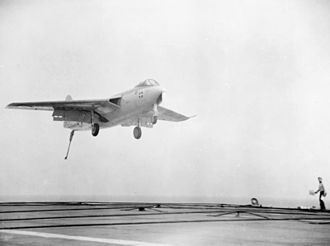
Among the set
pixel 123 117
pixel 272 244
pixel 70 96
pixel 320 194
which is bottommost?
pixel 272 244

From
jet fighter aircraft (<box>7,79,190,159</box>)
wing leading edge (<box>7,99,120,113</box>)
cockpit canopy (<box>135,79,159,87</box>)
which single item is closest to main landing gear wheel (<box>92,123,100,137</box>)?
jet fighter aircraft (<box>7,79,190,159</box>)

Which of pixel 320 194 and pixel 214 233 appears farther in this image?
pixel 320 194

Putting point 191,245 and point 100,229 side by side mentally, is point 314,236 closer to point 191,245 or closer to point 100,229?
point 191,245

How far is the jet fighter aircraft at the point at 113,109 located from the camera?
33.0 m

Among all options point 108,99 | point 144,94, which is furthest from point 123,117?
point 144,94

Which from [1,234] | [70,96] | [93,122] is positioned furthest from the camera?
[70,96]

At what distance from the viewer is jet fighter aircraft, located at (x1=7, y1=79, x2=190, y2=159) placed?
108 ft

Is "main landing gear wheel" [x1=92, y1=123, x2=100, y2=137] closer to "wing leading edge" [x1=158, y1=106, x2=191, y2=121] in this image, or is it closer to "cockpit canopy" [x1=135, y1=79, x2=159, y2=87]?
"wing leading edge" [x1=158, y1=106, x2=191, y2=121]

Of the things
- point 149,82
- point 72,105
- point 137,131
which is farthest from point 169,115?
point 149,82

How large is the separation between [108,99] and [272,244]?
29.4 meters

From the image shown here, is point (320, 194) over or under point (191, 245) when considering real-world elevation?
over

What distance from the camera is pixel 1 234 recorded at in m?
10.4

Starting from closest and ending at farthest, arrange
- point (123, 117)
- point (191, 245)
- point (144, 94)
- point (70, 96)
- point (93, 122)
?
point (191, 245) < point (144, 94) < point (123, 117) < point (93, 122) < point (70, 96)

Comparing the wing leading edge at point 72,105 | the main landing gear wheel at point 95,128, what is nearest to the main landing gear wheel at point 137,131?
the wing leading edge at point 72,105
